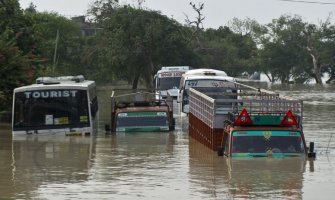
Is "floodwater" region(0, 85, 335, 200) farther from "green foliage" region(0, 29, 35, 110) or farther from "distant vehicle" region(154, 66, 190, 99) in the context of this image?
"distant vehicle" region(154, 66, 190, 99)

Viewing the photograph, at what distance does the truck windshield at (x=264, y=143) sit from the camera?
2358cm

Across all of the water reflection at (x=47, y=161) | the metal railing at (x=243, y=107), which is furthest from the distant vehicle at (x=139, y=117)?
the metal railing at (x=243, y=107)

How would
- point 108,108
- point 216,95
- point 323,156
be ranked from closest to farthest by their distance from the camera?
point 323,156
point 216,95
point 108,108

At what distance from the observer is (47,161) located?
2683 cm

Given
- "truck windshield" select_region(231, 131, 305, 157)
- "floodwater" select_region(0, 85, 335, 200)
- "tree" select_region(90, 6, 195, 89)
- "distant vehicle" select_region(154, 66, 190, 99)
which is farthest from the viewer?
"tree" select_region(90, 6, 195, 89)

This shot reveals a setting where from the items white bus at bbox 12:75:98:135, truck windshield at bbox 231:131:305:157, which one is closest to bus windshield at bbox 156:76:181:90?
white bus at bbox 12:75:98:135

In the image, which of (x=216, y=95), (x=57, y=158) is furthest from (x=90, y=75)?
(x=57, y=158)

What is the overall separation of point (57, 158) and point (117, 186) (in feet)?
23.4

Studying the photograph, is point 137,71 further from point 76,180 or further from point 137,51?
point 76,180

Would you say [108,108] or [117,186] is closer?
[117,186]

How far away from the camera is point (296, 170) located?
75.0ft

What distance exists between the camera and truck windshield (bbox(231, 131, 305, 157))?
77.4 ft

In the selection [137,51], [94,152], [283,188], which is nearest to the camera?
[283,188]

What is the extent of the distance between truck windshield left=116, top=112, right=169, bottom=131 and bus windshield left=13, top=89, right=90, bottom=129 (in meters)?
1.55
